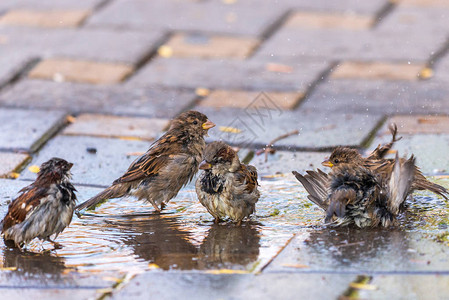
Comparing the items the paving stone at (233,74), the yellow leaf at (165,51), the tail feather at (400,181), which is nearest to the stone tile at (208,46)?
the yellow leaf at (165,51)

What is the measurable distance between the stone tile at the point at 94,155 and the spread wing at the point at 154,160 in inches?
18.1

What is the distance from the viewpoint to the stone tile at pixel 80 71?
974cm

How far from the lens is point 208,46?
10.8 metres

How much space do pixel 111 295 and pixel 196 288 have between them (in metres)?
0.46

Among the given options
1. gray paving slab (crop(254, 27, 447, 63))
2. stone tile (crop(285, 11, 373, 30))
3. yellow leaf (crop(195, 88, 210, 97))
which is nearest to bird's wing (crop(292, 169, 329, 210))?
yellow leaf (crop(195, 88, 210, 97))

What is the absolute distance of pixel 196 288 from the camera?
458 cm

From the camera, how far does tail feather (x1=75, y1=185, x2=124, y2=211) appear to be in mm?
6047

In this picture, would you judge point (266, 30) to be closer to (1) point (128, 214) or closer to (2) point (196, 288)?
(1) point (128, 214)

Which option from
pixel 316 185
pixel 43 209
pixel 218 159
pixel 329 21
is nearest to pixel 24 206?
pixel 43 209

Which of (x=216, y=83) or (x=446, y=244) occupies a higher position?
(x=216, y=83)

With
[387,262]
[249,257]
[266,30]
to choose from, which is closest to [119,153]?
[249,257]

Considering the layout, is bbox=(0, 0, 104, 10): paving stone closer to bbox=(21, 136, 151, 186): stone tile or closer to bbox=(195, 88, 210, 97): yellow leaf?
bbox=(195, 88, 210, 97): yellow leaf

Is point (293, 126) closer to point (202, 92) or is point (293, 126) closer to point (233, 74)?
point (202, 92)

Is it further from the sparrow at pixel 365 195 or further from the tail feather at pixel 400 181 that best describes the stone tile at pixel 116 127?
the tail feather at pixel 400 181
